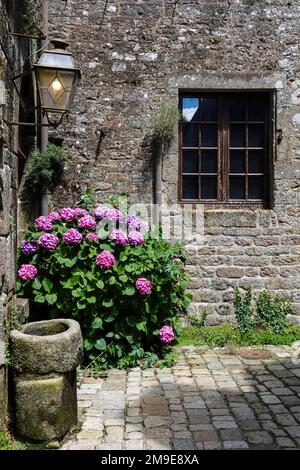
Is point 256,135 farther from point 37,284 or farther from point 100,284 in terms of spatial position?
point 37,284

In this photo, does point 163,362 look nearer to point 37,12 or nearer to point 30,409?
point 30,409

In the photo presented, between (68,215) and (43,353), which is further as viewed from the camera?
(68,215)

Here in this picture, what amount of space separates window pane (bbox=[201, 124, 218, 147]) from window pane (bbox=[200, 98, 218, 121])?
100mm

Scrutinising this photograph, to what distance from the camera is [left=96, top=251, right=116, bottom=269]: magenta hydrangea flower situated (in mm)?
4520

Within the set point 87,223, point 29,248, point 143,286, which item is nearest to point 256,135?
point 87,223

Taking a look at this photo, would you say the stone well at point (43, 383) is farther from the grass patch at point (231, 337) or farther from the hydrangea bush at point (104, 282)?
the grass patch at point (231, 337)

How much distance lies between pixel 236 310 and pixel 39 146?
3.09m

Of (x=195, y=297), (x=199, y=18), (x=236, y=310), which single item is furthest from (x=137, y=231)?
(x=199, y=18)

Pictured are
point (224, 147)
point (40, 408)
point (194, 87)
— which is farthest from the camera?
point (224, 147)

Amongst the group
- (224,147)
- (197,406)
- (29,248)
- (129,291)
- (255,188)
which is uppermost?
(224,147)

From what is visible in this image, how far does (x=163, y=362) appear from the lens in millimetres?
4727

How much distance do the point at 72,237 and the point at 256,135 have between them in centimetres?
286

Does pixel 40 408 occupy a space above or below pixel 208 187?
below

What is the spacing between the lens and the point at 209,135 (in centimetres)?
609
